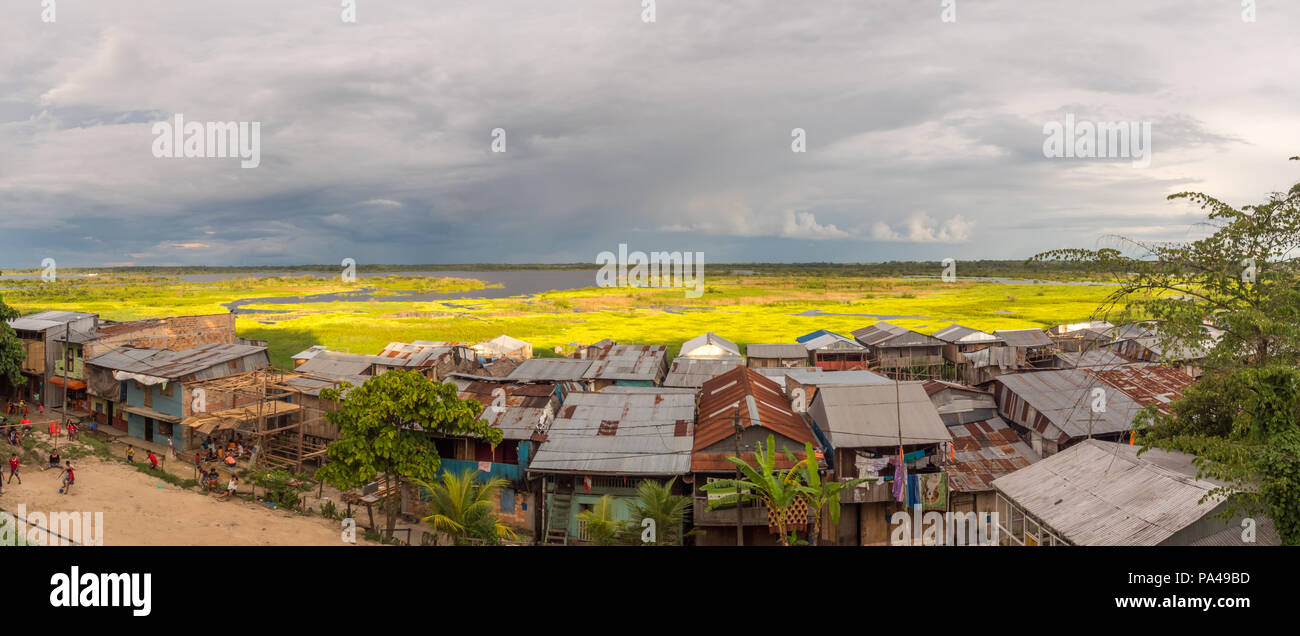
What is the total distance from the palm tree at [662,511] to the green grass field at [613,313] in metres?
39.4

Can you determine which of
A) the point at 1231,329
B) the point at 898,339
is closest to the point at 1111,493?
the point at 1231,329

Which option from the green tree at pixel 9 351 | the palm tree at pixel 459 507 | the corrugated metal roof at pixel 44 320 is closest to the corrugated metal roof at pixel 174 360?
the green tree at pixel 9 351

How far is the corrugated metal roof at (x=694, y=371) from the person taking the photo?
36875 mm

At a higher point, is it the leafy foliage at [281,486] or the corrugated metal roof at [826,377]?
the corrugated metal roof at [826,377]

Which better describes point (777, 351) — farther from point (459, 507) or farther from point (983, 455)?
point (459, 507)

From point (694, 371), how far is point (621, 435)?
16729 mm

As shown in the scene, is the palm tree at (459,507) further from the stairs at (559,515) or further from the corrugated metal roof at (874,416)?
the corrugated metal roof at (874,416)

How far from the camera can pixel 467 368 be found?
41.7 m

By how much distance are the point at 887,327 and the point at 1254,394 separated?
43.4 metres

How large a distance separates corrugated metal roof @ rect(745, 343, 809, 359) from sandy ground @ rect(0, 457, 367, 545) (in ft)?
101

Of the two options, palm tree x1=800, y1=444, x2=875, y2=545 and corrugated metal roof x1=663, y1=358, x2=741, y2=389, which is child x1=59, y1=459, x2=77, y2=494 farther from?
palm tree x1=800, y1=444, x2=875, y2=545

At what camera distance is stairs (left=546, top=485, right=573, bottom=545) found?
828 inches
